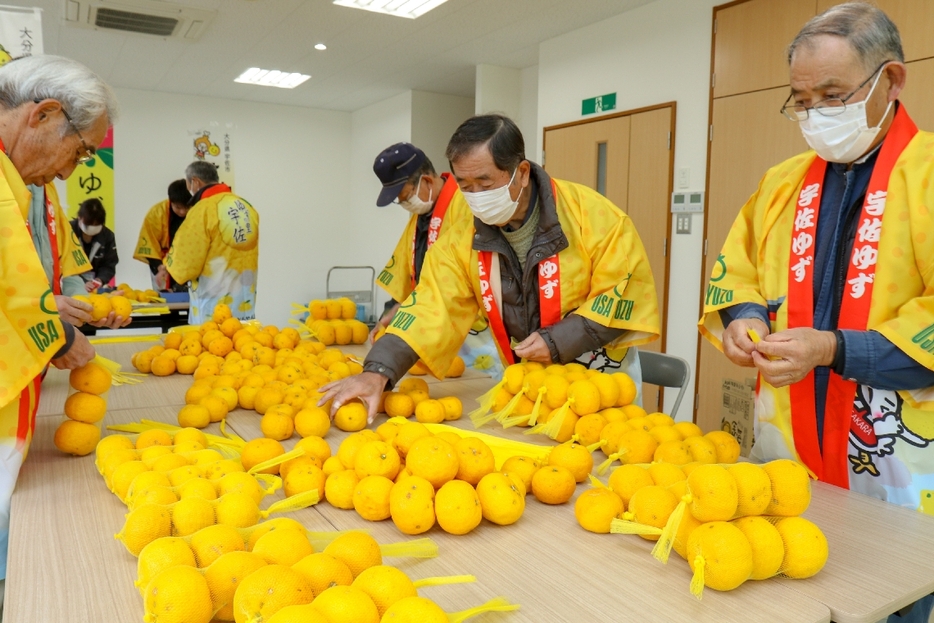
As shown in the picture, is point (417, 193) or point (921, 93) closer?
point (417, 193)

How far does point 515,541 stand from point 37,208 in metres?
1.70

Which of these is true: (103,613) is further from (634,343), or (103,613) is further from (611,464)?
(634,343)

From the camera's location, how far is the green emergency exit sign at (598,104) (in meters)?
5.56

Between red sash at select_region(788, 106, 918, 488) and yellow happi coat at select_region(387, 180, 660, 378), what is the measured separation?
1.94 feet

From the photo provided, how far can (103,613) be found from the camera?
2.92ft

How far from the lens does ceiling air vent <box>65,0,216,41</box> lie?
520cm

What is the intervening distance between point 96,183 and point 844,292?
29.7ft

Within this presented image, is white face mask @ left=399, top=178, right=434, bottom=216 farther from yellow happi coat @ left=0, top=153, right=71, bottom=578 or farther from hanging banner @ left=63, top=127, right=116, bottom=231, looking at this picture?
hanging banner @ left=63, top=127, right=116, bottom=231

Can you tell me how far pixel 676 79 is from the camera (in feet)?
16.4

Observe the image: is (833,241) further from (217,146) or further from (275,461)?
(217,146)

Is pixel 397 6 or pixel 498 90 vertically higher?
pixel 397 6

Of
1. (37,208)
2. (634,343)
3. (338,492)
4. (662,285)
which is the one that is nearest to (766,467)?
(338,492)

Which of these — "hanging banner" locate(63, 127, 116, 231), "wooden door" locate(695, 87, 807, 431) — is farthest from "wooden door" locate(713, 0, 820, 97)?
"hanging banner" locate(63, 127, 116, 231)

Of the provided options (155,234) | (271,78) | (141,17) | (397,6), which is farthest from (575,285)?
(271,78)
